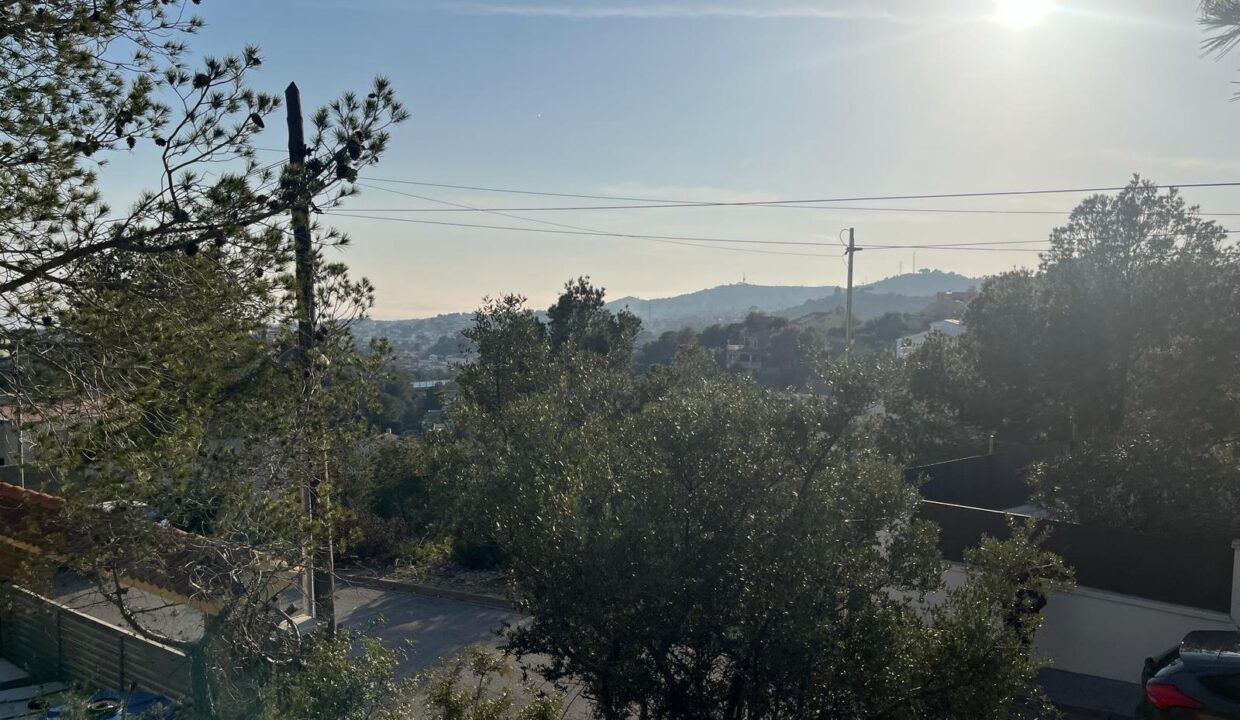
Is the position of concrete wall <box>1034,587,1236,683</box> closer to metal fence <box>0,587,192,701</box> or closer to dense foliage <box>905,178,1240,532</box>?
dense foliage <box>905,178,1240,532</box>

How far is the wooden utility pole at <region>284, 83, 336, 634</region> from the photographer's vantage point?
19.9 ft

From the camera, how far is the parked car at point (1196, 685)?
269 inches

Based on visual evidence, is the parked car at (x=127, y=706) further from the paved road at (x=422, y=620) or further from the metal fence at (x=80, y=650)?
the paved road at (x=422, y=620)

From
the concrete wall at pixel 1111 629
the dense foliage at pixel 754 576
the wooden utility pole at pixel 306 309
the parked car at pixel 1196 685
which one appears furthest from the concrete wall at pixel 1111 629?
the wooden utility pole at pixel 306 309

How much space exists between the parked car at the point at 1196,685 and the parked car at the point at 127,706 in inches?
315

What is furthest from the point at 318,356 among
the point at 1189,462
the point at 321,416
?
the point at 1189,462

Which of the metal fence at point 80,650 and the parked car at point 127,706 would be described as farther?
the metal fence at point 80,650

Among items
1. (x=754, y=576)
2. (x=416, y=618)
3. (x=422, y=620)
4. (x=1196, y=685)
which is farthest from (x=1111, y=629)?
(x=416, y=618)

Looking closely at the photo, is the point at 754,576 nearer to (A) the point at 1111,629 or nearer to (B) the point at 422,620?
(A) the point at 1111,629

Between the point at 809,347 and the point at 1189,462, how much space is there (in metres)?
7.84

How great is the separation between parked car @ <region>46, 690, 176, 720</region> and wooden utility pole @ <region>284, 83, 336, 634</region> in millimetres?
1321

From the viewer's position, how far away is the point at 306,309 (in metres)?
6.58

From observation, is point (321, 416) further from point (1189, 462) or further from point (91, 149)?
point (1189, 462)

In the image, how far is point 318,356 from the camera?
668cm
